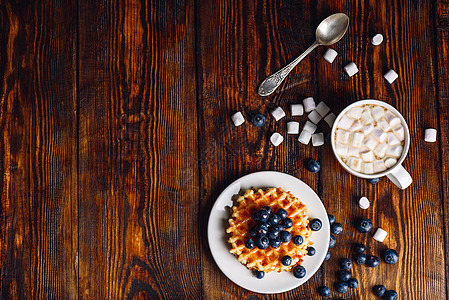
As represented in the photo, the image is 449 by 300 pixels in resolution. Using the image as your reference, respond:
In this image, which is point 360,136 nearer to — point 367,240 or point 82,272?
point 367,240

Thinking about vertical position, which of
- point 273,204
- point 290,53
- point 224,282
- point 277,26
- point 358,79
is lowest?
point 224,282

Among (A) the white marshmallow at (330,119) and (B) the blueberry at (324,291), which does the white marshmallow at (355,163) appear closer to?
(A) the white marshmallow at (330,119)

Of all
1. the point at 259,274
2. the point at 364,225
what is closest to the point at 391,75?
the point at 364,225

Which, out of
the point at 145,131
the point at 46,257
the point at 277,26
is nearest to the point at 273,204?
the point at 145,131

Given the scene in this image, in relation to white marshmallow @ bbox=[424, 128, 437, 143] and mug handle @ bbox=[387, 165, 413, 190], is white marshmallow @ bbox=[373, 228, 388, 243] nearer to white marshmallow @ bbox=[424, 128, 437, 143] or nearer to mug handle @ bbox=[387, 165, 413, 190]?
mug handle @ bbox=[387, 165, 413, 190]

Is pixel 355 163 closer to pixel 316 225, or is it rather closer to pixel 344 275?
pixel 316 225

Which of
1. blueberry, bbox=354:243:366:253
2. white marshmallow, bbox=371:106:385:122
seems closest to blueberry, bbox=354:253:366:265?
blueberry, bbox=354:243:366:253
